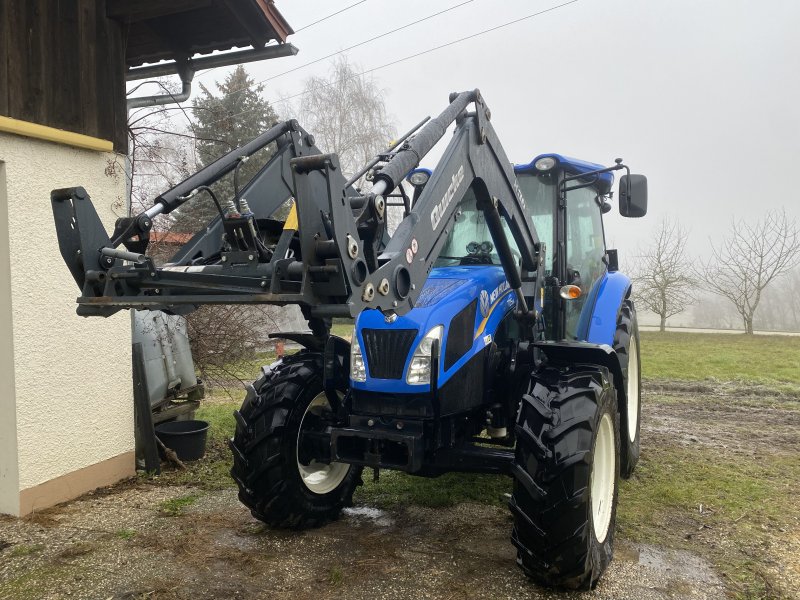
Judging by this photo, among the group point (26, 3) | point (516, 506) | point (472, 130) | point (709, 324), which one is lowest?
point (709, 324)

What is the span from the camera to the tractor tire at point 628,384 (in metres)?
4.70

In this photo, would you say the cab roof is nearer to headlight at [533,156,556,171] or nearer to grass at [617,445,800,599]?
headlight at [533,156,556,171]

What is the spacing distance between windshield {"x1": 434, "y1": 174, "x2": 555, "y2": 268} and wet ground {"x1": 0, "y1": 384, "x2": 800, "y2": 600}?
1.76 metres

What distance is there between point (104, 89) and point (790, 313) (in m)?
55.1

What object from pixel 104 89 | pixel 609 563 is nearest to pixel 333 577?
pixel 609 563

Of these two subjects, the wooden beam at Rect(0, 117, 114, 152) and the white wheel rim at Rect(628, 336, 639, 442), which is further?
the white wheel rim at Rect(628, 336, 639, 442)

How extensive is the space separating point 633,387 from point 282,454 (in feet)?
10.9

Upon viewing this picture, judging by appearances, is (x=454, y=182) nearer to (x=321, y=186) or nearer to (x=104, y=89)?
(x=321, y=186)

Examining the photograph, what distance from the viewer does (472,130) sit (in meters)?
3.46

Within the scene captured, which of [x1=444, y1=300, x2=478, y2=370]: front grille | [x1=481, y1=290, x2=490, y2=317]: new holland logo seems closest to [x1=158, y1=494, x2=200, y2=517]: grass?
[x1=444, y1=300, x2=478, y2=370]: front grille

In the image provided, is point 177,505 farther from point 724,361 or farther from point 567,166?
point 724,361

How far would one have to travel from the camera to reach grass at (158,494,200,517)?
4.53m

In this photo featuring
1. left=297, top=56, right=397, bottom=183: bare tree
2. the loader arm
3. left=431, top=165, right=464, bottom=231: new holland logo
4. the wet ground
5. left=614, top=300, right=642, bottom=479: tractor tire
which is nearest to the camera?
the loader arm

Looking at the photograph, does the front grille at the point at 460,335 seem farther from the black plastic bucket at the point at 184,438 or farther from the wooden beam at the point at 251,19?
the wooden beam at the point at 251,19
